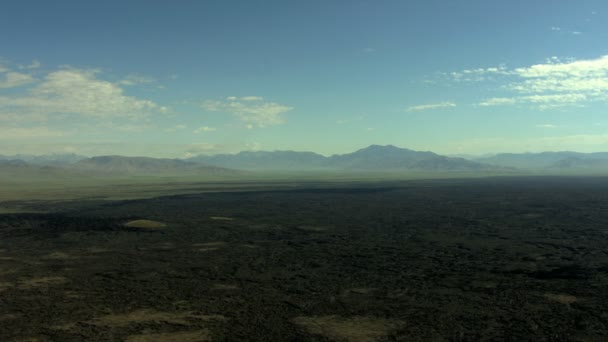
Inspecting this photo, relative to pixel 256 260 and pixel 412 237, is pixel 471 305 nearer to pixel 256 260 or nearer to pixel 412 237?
pixel 256 260

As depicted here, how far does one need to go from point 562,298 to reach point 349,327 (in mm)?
10931

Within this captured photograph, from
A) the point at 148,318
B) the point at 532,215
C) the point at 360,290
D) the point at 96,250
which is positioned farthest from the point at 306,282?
the point at 532,215

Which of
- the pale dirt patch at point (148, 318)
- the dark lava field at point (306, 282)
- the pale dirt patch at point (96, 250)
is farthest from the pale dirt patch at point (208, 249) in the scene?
the pale dirt patch at point (148, 318)

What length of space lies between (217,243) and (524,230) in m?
28.4

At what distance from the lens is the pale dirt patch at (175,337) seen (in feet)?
53.4

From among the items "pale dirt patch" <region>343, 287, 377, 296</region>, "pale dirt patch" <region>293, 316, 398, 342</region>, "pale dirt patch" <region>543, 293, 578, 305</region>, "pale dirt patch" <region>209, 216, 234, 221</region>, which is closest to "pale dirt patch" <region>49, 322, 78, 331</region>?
"pale dirt patch" <region>293, 316, 398, 342</region>

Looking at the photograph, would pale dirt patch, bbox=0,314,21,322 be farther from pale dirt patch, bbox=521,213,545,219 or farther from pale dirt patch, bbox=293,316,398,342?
pale dirt patch, bbox=521,213,545,219

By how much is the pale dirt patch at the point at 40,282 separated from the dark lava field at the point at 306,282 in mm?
109

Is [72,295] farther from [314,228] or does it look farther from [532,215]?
[532,215]

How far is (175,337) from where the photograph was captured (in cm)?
1653

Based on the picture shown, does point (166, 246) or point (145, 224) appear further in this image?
point (145, 224)

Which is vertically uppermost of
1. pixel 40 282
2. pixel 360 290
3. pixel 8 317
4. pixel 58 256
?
pixel 58 256

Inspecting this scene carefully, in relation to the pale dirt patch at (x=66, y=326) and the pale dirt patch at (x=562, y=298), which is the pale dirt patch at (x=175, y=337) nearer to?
the pale dirt patch at (x=66, y=326)

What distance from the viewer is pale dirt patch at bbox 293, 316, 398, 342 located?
16562mm
